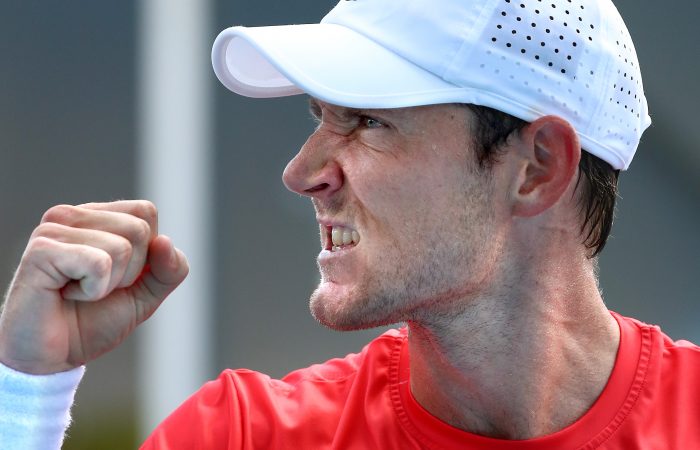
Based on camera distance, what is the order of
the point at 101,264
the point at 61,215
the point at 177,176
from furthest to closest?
1. the point at 177,176
2. the point at 61,215
3. the point at 101,264

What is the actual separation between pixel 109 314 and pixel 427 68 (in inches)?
26.4

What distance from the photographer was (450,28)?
186cm

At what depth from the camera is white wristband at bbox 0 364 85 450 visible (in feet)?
5.89

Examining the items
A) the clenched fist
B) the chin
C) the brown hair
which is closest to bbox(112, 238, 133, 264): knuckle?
the clenched fist

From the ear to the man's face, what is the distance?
63 mm

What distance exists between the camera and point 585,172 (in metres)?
2.03

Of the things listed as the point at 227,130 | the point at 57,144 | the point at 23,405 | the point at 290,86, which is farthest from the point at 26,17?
the point at 23,405

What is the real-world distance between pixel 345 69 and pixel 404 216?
0.26 metres

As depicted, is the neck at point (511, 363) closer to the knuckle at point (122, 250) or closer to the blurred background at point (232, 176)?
the knuckle at point (122, 250)

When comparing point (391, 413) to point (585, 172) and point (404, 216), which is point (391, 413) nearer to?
point (404, 216)

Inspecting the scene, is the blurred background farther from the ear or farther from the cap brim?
the cap brim

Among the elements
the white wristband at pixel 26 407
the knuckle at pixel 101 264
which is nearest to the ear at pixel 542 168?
the knuckle at pixel 101 264

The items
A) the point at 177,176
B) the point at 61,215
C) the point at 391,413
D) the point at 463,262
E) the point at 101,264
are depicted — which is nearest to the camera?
the point at 101,264

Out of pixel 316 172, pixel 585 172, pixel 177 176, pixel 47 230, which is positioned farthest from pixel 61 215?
pixel 177 176
